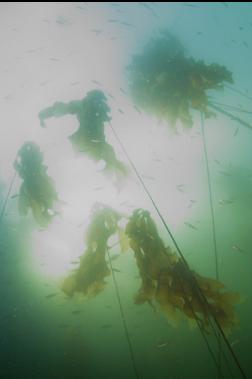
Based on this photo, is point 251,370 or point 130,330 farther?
point 130,330

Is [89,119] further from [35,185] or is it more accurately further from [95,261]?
[95,261]

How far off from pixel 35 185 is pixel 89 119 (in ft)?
3.01

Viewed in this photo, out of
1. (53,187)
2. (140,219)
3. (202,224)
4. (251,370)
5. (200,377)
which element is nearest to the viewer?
(140,219)

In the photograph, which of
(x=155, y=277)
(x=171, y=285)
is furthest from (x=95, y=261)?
(x=171, y=285)

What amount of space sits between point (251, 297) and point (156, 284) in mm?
32469

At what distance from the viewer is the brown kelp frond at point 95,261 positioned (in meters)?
3.25

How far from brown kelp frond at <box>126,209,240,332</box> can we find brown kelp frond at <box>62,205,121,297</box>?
234mm

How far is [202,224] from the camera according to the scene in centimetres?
3191

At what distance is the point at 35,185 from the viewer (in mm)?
3432

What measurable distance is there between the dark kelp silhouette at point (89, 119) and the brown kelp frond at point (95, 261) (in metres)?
0.61

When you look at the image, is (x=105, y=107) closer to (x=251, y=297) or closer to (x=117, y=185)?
(x=117, y=185)

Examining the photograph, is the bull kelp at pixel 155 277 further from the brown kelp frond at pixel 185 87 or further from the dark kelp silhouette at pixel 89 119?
the brown kelp frond at pixel 185 87

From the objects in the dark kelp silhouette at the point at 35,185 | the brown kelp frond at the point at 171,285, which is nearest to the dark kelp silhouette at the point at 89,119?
the dark kelp silhouette at the point at 35,185

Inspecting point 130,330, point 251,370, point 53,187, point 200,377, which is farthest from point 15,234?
point 53,187
